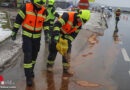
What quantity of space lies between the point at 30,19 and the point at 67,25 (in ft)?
3.24

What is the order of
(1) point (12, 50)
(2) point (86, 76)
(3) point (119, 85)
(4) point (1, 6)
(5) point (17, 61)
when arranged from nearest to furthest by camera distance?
(3) point (119, 85)
(2) point (86, 76)
(5) point (17, 61)
(1) point (12, 50)
(4) point (1, 6)

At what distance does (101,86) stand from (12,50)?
354 cm

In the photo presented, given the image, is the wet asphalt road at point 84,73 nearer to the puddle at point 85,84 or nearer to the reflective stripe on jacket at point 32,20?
the puddle at point 85,84

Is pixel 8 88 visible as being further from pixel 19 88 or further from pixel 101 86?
pixel 101 86

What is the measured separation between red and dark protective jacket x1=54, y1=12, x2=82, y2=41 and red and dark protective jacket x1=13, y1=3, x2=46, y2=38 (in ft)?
1.44

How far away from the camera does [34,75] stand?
4621mm

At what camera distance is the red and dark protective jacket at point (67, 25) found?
4211mm

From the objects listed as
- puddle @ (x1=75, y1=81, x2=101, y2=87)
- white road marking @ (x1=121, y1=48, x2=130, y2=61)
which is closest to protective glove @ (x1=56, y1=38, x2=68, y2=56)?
puddle @ (x1=75, y1=81, x2=101, y2=87)

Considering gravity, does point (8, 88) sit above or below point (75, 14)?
below

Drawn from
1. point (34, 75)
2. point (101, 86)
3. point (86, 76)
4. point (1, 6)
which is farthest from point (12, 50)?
point (1, 6)

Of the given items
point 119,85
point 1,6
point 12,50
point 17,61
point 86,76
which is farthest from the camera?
point 1,6

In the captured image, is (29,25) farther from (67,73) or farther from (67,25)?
(67,73)

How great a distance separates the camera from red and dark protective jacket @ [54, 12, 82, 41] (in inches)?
166

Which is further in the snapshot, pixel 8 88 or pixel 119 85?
pixel 119 85
